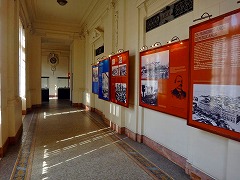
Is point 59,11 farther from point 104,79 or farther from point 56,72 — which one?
point 56,72

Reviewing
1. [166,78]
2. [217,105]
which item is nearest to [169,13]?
[166,78]

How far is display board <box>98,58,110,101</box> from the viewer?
252 inches

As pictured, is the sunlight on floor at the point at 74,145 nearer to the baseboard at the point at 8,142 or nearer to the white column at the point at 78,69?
the baseboard at the point at 8,142

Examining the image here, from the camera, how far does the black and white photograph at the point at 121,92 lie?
5.21 metres

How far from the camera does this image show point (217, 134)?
2.48 meters

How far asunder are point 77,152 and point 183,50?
9.73ft

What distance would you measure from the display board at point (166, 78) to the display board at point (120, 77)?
0.60 metres

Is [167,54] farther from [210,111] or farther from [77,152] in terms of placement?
[77,152]

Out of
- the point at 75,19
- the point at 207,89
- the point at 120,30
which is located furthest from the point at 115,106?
→ the point at 75,19

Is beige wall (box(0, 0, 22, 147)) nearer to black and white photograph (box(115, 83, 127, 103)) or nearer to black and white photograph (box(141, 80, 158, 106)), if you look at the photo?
black and white photograph (box(115, 83, 127, 103))

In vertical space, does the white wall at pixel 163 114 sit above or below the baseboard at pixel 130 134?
above

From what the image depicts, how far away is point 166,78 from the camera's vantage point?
146 inches

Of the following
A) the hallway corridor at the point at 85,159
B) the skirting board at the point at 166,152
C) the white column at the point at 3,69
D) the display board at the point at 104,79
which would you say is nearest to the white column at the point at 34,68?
the display board at the point at 104,79

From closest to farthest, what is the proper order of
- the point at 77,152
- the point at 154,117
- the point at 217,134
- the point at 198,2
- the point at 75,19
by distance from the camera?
1. the point at 217,134
2. the point at 198,2
3. the point at 77,152
4. the point at 154,117
5. the point at 75,19
